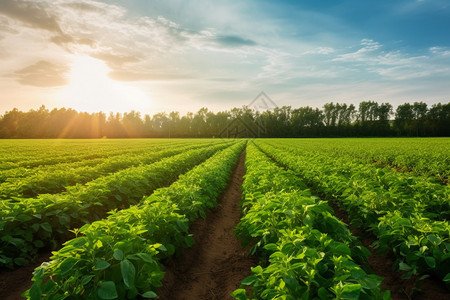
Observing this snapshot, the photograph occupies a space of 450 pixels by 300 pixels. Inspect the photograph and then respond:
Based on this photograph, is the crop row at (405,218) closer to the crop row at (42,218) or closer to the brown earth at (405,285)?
the brown earth at (405,285)

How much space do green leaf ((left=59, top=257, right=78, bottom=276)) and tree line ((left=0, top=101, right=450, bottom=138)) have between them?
364 ft

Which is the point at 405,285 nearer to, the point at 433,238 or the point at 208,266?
the point at 433,238

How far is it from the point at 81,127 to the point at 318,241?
124197 mm

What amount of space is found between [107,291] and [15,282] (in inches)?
131

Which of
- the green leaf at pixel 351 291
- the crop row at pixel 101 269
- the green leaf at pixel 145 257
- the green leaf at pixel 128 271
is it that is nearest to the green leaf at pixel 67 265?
the crop row at pixel 101 269

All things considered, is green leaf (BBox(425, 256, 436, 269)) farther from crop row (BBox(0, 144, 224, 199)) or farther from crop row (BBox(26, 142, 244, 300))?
crop row (BBox(0, 144, 224, 199))

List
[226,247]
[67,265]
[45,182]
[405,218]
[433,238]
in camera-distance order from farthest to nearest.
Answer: [45,182], [226,247], [405,218], [433,238], [67,265]

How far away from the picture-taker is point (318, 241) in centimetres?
285

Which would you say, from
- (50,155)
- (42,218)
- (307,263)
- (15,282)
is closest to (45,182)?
(42,218)

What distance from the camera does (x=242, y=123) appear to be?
128375mm

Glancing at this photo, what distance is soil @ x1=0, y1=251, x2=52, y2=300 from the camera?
3713 millimetres

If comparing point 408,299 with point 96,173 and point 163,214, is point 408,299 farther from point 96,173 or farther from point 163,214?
point 96,173

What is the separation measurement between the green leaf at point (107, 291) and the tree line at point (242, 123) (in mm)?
110741

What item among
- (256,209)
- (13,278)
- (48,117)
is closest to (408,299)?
(256,209)
